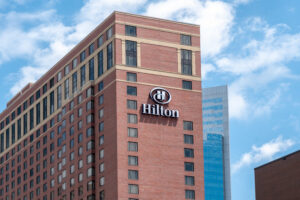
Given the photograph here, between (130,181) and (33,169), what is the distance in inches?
2106

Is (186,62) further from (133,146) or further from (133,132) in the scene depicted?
(133,146)

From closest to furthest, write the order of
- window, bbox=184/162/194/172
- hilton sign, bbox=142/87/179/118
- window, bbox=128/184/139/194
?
window, bbox=128/184/139/194
hilton sign, bbox=142/87/179/118
window, bbox=184/162/194/172

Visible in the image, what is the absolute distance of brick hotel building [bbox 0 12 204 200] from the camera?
15488cm

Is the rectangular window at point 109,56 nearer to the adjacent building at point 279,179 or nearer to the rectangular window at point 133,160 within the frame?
the rectangular window at point 133,160

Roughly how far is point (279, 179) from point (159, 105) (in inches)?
1213

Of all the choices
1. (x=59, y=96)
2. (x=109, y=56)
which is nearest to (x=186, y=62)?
(x=109, y=56)

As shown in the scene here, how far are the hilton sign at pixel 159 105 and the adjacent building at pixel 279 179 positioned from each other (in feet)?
80.9

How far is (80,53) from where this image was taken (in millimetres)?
177250

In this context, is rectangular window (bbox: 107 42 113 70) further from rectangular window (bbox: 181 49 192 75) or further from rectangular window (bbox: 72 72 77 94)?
rectangular window (bbox: 72 72 77 94)

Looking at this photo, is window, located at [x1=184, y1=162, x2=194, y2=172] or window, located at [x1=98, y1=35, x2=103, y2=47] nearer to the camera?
window, located at [x1=184, y1=162, x2=194, y2=172]

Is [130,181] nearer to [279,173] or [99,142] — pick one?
[99,142]

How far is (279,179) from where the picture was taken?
16125 cm

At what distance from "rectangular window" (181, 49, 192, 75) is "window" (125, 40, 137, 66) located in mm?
11572

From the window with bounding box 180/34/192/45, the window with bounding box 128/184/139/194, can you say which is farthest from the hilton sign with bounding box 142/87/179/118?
the window with bounding box 128/184/139/194
